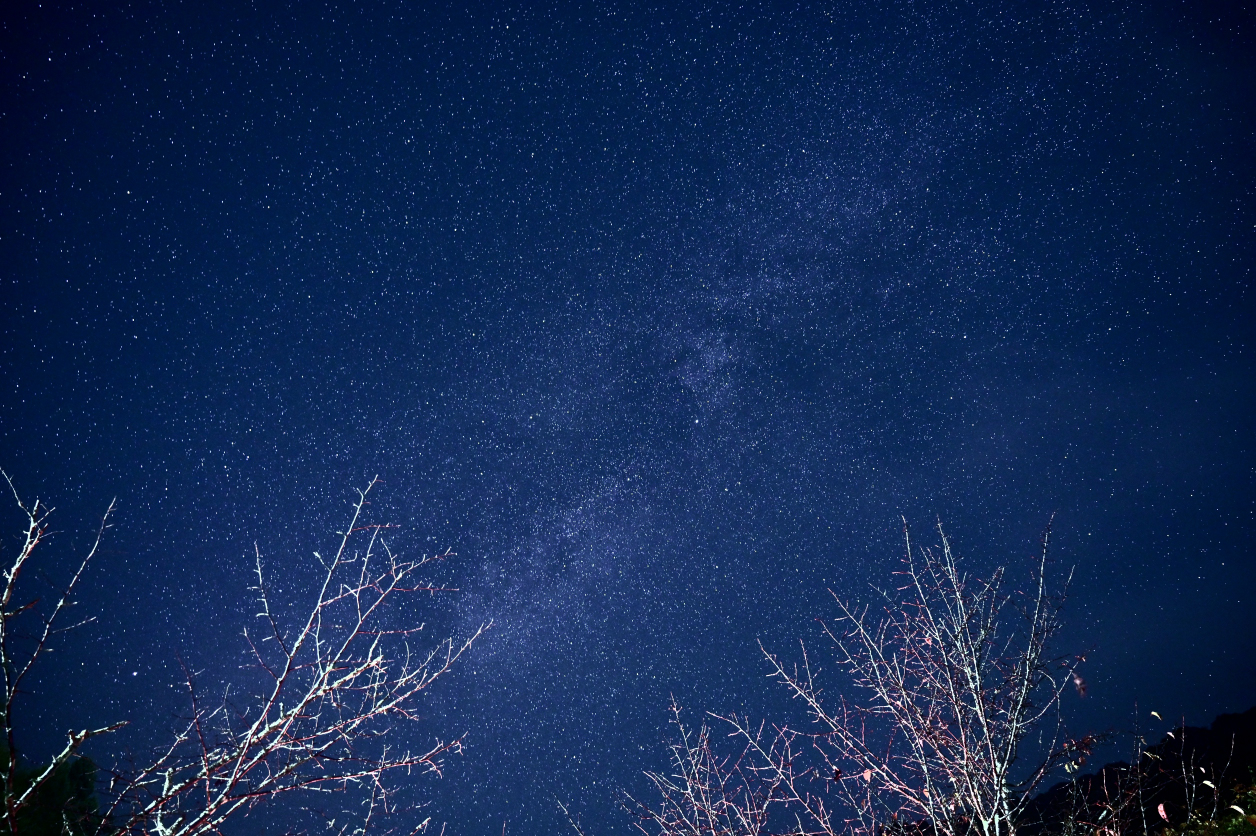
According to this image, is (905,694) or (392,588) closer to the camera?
(392,588)

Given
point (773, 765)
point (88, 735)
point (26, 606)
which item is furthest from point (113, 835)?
point (773, 765)

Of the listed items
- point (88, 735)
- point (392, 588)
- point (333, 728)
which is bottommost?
point (333, 728)

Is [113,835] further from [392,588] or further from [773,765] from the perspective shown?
[773,765]

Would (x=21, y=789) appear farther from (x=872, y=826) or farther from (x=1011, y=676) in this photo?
(x=1011, y=676)

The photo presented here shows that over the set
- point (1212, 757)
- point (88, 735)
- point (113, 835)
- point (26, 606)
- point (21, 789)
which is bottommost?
point (1212, 757)

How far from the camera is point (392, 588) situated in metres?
3.59

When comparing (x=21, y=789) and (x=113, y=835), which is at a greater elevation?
(x=113, y=835)

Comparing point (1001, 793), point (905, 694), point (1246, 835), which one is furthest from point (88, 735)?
point (1246, 835)

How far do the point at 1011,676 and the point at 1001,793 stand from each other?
1.15 meters

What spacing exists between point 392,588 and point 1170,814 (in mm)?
17499

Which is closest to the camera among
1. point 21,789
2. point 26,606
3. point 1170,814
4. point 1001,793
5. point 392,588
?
point 26,606

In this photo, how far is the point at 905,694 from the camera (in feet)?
18.8

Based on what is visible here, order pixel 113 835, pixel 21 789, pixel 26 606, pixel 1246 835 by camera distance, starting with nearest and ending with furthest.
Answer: pixel 113 835 < pixel 26 606 < pixel 1246 835 < pixel 21 789

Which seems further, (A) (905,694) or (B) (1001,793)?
(A) (905,694)
